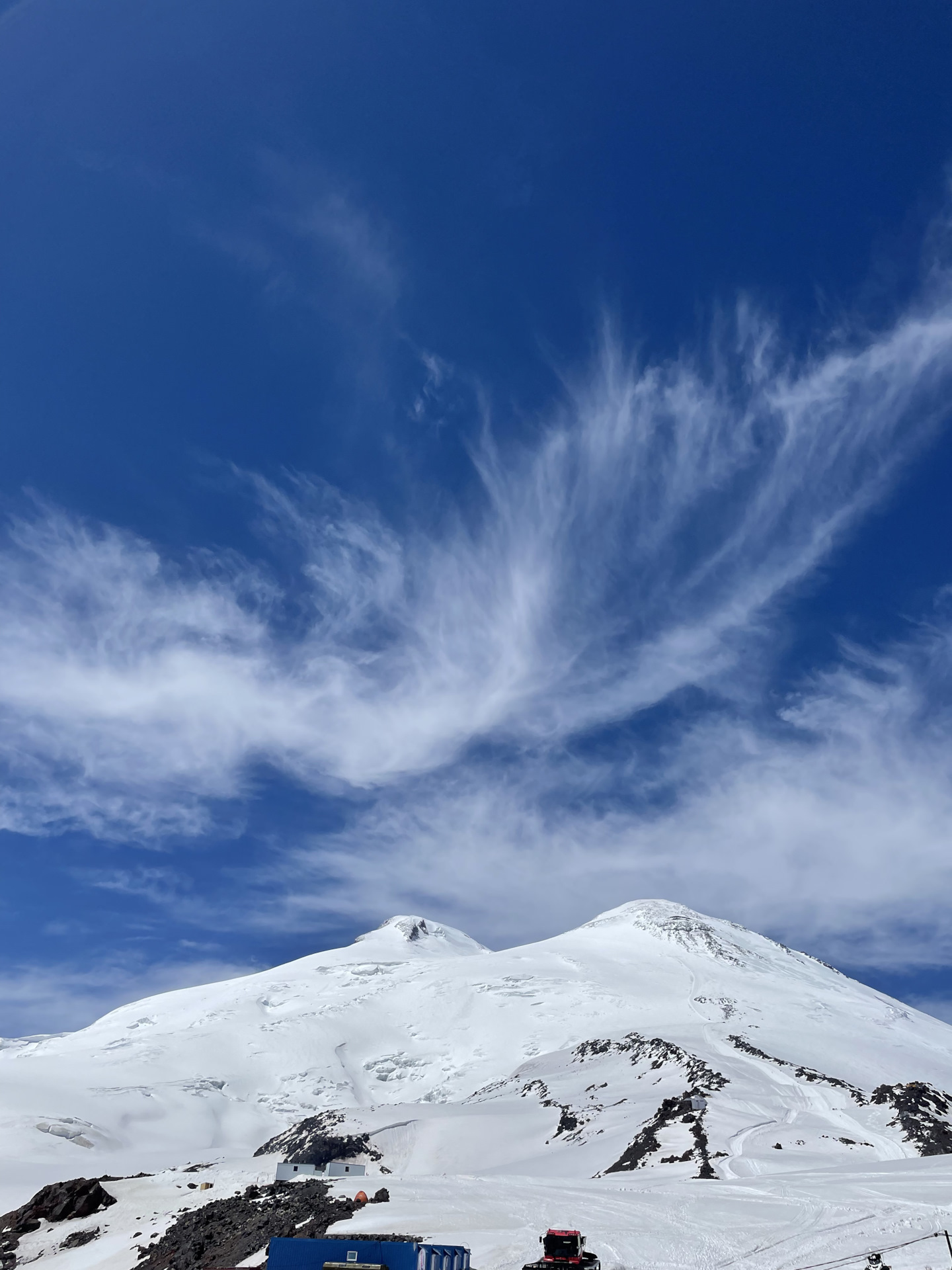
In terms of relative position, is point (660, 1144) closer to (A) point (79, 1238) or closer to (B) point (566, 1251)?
(B) point (566, 1251)

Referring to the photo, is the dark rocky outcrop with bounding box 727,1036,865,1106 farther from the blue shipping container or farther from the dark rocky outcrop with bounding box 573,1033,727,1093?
the blue shipping container

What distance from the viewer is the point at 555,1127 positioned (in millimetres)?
68438

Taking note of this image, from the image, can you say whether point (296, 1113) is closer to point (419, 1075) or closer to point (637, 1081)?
point (419, 1075)

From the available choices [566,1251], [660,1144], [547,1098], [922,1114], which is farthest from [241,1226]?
[547,1098]

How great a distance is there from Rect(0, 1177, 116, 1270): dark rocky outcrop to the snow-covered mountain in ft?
51.9

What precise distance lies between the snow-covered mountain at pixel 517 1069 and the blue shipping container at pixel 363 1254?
23704 millimetres

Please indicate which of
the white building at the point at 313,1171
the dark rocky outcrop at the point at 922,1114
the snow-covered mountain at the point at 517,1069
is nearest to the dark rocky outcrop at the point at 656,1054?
the snow-covered mountain at the point at 517,1069

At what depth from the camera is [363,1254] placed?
2505 centimetres

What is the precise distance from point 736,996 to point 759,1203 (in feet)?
365

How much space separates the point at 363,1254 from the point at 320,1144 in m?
53.0

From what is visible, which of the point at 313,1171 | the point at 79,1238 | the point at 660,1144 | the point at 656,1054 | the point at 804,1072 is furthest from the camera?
the point at 656,1054

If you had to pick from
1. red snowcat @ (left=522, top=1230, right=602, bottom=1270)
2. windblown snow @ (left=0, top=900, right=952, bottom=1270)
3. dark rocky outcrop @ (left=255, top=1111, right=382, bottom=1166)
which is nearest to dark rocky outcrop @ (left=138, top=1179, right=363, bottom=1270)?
windblown snow @ (left=0, top=900, right=952, bottom=1270)

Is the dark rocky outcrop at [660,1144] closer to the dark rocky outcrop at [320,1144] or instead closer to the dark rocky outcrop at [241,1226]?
the dark rocky outcrop at [241,1226]

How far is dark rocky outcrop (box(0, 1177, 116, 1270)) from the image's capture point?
43344 mm
